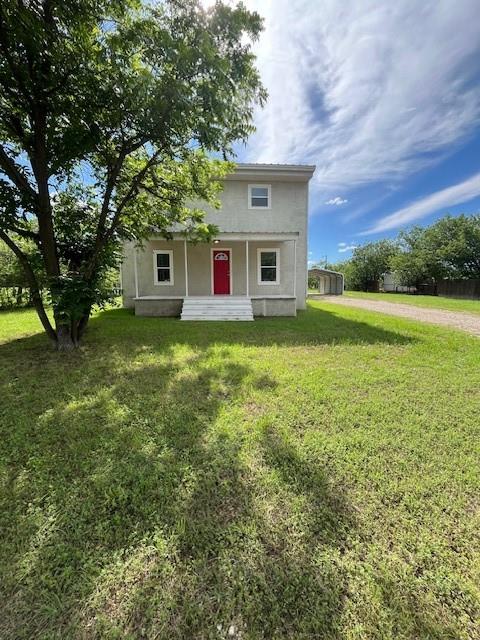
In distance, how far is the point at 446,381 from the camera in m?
4.68

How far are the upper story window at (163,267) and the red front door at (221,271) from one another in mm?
1936

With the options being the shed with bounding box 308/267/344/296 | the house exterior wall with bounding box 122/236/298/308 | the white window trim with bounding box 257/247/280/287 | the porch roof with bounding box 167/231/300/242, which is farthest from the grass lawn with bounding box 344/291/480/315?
the porch roof with bounding box 167/231/300/242

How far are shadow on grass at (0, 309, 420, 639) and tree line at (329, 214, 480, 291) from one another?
34.6 m

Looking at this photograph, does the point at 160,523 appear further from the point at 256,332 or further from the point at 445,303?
the point at 445,303

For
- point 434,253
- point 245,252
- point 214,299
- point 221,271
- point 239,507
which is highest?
point 434,253

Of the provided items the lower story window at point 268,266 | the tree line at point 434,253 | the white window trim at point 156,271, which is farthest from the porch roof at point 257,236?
the tree line at point 434,253

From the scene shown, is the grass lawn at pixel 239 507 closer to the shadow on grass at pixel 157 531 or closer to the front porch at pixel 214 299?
the shadow on grass at pixel 157 531

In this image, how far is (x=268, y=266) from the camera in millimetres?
12641

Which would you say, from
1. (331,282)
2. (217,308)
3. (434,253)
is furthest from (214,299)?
(434,253)

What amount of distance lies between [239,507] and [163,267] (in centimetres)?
1161

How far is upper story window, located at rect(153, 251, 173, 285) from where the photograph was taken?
12.6 metres

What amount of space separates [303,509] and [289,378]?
2.64 meters

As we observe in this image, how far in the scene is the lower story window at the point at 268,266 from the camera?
12.5 m

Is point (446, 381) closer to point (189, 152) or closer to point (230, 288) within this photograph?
point (189, 152)
